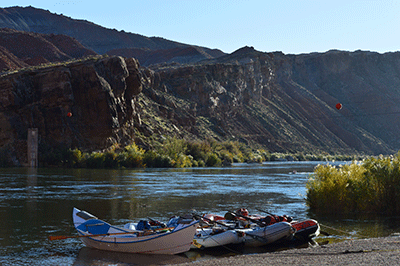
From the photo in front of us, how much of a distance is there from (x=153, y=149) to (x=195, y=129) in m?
32.4

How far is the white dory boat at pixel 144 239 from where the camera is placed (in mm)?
15977

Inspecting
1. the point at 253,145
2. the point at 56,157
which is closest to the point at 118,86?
the point at 56,157

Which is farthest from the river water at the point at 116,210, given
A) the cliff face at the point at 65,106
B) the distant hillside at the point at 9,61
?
the distant hillside at the point at 9,61

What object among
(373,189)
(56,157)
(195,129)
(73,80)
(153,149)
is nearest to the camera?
(373,189)

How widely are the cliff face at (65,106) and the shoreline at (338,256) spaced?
6833 cm

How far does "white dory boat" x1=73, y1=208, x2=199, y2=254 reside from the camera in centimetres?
1598

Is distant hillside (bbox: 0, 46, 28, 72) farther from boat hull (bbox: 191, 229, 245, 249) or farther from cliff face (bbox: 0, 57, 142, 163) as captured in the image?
boat hull (bbox: 191, 229, 245, 249)

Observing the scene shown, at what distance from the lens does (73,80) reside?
83562mm

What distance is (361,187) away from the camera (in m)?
24.4

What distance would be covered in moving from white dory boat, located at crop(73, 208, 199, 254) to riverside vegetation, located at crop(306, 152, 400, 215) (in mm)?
11185

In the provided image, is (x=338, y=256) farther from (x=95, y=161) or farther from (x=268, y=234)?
(x=95, y=161)

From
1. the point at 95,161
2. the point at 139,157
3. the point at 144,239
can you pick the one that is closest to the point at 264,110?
the point at 139,157

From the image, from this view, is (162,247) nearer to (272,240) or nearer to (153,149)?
(272,240)

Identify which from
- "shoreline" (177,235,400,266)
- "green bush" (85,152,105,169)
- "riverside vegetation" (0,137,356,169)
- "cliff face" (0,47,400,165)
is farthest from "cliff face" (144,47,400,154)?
"shoreline" (177,235,400,266)
